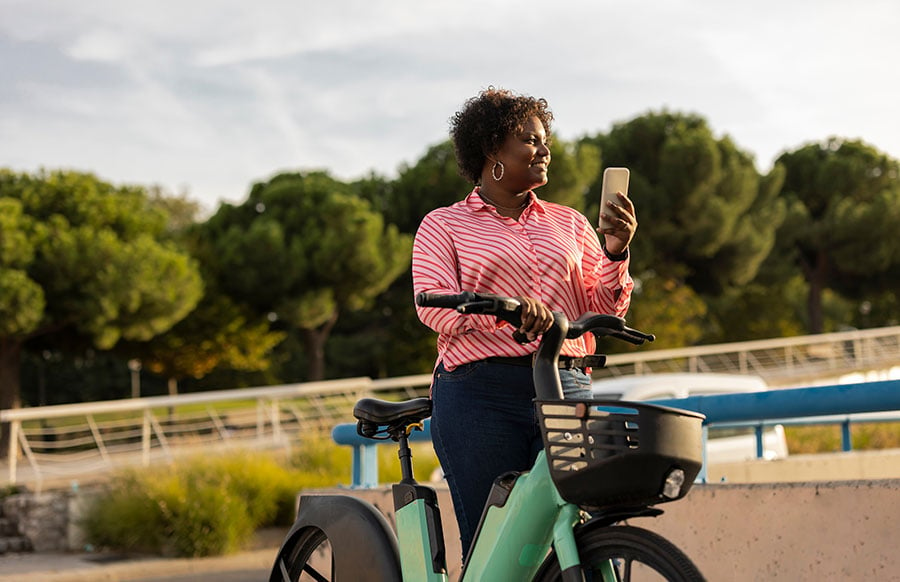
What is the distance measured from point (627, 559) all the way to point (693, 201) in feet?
140

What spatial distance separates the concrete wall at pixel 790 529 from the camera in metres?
4.05

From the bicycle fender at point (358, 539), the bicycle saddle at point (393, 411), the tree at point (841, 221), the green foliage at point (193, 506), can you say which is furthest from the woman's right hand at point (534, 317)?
the tree at point (841, 221)

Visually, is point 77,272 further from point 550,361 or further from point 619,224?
point 550,361

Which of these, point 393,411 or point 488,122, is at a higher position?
point 488,122

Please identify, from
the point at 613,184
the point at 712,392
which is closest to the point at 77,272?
the point at 712,392

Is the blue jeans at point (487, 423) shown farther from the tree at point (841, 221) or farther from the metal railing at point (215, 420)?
the tree at point (841, 221)

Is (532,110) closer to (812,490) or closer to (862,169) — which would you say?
(812,490)

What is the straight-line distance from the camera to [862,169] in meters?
54.9

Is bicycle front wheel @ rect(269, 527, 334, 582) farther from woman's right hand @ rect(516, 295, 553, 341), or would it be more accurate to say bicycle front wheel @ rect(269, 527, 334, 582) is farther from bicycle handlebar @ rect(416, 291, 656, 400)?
woman's right hand @ rect(516, 295, 553, 341)

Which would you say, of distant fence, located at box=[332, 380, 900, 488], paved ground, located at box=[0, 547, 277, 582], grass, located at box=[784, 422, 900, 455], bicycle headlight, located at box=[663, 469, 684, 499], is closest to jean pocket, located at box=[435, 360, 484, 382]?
bicycle headlight, located at box=[663, 469, 684, 499]

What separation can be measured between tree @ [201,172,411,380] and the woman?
32.1 meters

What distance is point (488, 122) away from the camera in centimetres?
348

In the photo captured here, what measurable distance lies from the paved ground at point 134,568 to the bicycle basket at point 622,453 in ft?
25.1

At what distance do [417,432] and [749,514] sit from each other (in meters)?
2.13
